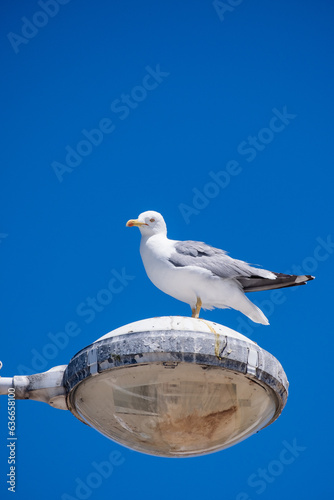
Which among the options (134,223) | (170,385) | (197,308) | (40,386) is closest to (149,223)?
(134,223)

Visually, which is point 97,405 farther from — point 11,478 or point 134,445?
point 11,478

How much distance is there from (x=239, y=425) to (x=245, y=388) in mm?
296

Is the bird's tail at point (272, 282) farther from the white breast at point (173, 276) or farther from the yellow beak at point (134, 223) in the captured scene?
the yellow beak at point (134, 223)

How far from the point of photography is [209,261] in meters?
8.09

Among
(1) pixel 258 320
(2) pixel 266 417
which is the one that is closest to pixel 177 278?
(1) pixel 258 320

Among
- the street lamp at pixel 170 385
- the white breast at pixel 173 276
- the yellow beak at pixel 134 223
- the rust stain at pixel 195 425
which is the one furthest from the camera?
the yellow beak at pixel 134 223

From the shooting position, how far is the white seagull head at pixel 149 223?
8.41m

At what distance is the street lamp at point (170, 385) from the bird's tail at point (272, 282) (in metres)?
2.18

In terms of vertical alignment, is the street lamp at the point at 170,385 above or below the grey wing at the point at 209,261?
below

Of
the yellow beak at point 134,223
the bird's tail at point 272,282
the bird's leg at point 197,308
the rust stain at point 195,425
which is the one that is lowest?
the rust stain at point 195,425

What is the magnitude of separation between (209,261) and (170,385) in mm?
3122

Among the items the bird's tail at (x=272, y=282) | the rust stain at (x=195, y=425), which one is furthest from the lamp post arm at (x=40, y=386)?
the bird's tail at (x=272, y=282)

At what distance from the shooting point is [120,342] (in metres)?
5.00

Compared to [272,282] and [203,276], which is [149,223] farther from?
[272,282]
